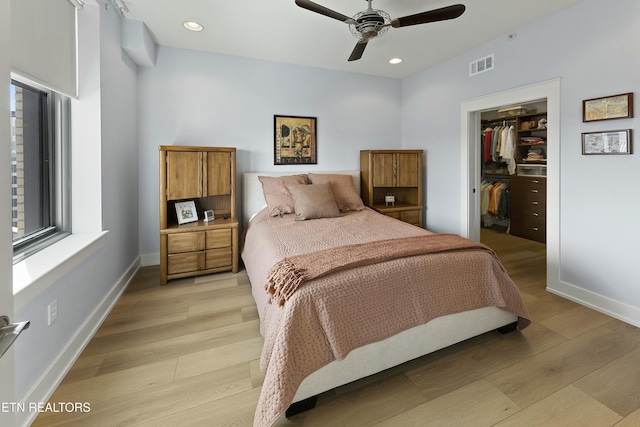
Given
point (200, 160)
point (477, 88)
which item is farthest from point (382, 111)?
point (200, 160)

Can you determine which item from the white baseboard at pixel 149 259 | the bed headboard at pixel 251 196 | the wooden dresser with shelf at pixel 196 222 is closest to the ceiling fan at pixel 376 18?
the wooden dresser with shelf at pixel 196 222

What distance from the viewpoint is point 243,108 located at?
3.75 meters

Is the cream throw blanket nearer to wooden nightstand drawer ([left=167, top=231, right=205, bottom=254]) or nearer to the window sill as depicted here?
the window sill

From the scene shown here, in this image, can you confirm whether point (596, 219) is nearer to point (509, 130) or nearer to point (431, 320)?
point (431, 320)

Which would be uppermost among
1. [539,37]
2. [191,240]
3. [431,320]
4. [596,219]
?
[539,37]

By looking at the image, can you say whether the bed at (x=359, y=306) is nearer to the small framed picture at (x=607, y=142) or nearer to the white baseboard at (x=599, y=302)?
the white baseboard at (x=599, y=302)

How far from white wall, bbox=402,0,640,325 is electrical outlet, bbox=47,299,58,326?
3.95m

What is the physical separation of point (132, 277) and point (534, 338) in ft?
12.3

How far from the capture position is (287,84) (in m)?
3.93

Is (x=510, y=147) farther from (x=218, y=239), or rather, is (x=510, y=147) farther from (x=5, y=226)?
(x=5, y=226)

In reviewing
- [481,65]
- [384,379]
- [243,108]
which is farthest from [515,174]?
[384,379]

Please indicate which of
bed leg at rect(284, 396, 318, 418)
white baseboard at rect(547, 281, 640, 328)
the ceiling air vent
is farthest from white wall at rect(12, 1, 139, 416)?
white baseboard at rect(547, 281, 640, 328)

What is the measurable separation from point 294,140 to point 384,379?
3.11 m

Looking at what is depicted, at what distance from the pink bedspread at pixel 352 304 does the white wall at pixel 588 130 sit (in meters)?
1.03
